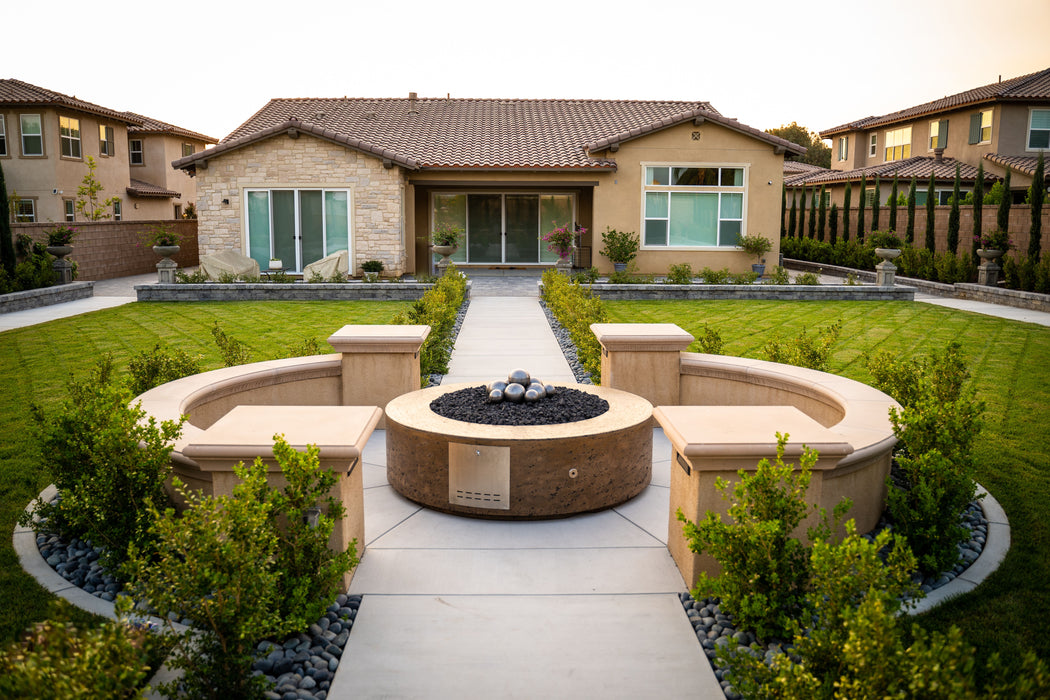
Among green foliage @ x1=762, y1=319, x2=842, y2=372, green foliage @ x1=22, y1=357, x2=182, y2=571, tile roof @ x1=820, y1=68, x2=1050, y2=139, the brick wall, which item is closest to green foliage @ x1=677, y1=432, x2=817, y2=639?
green foliage @ x1=22, y1=357, x2=182, y2=571

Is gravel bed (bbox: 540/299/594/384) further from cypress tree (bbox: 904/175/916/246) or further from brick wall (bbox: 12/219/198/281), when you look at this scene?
cypress tree (bbox: 904/175/916/246)

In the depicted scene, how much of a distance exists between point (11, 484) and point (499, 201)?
2110 centimetres

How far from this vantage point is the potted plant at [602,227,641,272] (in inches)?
861

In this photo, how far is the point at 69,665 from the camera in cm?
234

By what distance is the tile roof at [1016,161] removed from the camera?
26.5 metres

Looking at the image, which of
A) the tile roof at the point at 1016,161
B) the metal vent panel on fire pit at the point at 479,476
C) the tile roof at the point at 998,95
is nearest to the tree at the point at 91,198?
the metal vent panel on fire pit at the point at 479,476

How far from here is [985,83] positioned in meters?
35.1

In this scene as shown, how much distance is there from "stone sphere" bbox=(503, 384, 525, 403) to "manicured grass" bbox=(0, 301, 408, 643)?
3140 millimetres

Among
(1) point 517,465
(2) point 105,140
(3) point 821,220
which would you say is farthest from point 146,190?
(1) point 517,465

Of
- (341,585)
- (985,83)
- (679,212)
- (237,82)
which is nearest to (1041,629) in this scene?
(341,585)

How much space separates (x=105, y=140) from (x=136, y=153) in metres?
5.54

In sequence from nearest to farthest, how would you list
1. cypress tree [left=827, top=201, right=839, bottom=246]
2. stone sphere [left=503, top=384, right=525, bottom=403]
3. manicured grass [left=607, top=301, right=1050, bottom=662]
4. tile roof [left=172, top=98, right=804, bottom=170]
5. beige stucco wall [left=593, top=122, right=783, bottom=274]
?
manicured grass [left=607, top=301, right=1050, bottom=662] < stone sphere [left=503, top=384, right=525, bottom=403] < tile roof [left=172, top=98, right=804, bottom=170] < beige stucco wall [left=593, top=122, right=783, bottom=274] < cypress tree [left=827, top=201, right=839, bottom=246]

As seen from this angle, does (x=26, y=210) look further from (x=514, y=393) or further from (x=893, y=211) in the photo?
(x=893, y=211)

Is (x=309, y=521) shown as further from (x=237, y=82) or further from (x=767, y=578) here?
(x=237, y=82)
